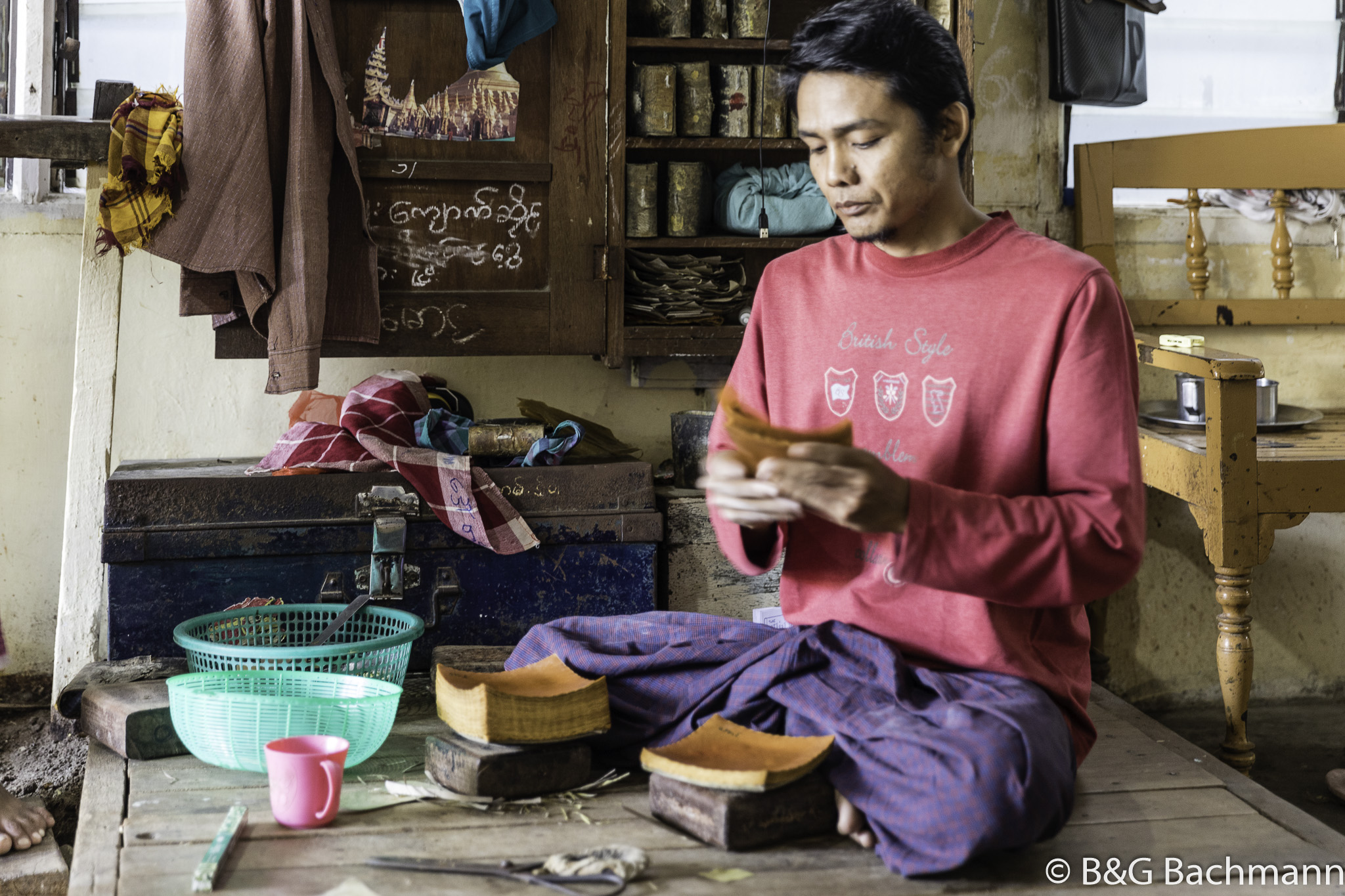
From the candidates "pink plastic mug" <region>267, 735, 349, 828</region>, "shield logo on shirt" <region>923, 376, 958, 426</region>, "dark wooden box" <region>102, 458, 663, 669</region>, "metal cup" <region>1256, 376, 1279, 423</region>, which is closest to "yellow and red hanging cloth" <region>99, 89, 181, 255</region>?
"dark wooden box" <region>102, 458, 663, 669</region>

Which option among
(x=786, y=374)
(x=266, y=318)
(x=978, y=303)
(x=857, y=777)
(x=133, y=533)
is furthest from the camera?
(x=266, y=318)

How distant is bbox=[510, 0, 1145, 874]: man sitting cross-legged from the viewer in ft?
5.28

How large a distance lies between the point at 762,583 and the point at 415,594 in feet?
3.02

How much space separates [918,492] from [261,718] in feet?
3.86

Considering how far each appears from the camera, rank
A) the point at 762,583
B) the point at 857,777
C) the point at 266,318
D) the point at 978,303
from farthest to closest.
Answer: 1. the point at 762,583
2. the point at 266,318
3. the point at 978,303
4. the point at 857,777

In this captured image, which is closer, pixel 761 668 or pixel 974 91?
pixel 761 668

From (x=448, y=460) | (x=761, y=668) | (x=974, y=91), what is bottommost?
(x=761, y=668)

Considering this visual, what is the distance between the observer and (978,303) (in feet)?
6.03

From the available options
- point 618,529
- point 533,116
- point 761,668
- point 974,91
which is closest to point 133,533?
point 618,529

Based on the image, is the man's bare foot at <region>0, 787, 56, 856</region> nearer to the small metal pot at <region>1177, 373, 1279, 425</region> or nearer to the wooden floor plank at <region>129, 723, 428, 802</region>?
the wooden floor plank at <region>129, 723, 428, 802</region>

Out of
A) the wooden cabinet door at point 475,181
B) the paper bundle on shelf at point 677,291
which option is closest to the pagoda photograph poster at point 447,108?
the wooden cabinet door at point 475,181

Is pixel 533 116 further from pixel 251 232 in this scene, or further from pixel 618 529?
pixel 618 529

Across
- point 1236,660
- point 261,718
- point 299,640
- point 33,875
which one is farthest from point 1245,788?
point 33,875

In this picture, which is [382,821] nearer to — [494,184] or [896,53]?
[896,53]
